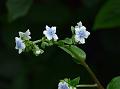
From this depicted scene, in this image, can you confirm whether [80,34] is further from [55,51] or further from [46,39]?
[55,51]

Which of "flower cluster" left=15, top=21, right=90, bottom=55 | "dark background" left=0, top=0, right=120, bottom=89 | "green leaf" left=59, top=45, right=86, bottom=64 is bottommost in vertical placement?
"green leaf" left=59, top=45, right=86, bottom=64

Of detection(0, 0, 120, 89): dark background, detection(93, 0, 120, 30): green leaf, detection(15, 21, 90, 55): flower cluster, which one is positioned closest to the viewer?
detection(15, 21, 90, 55): flower cluster

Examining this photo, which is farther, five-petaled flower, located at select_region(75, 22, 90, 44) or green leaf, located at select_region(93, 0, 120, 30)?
green leaf, located at select_region(93, 0, 120, 30)

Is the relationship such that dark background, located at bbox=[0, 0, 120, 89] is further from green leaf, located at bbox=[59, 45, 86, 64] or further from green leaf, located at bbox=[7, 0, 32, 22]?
green leaf, located at bbox=[59, 45, 86, 64]

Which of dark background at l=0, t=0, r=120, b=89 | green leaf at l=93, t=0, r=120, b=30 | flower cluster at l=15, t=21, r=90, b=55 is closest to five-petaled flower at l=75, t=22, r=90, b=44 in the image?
flower cluster at l=15, t=21, r=90, b=55

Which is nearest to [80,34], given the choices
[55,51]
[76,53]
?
[76,53]

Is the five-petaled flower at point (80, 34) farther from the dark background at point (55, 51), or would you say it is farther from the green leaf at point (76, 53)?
the dark background at point (55, 51)

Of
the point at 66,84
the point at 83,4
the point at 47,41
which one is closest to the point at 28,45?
the point at 47,41
